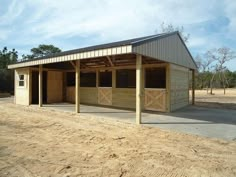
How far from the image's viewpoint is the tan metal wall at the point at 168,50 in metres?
6.91

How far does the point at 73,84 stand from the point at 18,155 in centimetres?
997

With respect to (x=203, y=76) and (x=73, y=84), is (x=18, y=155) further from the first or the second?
(x=203, y=76)

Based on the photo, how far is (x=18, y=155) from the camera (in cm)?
395

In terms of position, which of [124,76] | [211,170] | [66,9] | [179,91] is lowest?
[211,170]

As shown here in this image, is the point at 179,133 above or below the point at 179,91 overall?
below

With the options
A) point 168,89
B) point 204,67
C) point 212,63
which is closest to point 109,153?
point 168,89

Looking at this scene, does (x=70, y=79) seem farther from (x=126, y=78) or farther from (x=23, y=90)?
(x=126, y=78)

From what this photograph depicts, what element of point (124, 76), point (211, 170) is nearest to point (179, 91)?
point (124, 76)

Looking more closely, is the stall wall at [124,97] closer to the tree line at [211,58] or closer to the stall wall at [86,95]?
the stall wall at [86,95]

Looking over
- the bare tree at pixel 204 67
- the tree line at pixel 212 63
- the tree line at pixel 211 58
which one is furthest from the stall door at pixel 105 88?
the bare tree at pixel 204 67

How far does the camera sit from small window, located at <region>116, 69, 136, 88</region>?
1052 cm

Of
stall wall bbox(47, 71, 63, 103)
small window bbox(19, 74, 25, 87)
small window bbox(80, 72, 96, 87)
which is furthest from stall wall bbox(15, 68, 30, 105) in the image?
small window bbox(80, 72, 96, 87)

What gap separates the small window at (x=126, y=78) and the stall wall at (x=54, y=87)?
4694 millimetres

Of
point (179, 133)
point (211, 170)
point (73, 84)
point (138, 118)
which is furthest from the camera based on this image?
point (73, 84)
